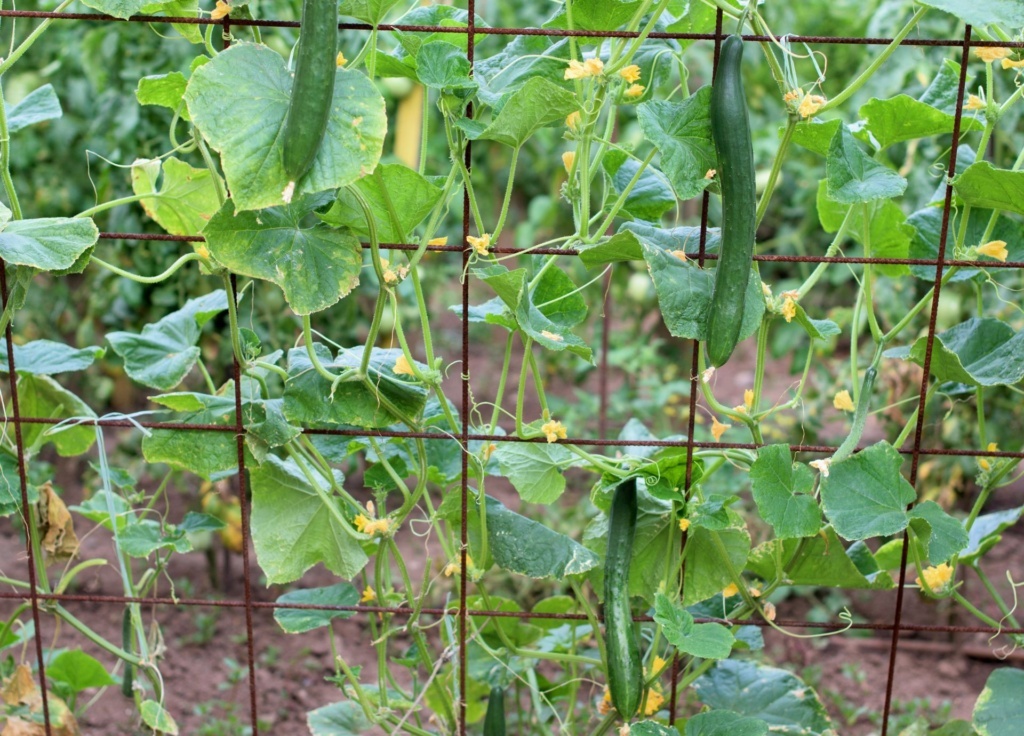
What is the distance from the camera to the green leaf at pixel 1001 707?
151 centimetres

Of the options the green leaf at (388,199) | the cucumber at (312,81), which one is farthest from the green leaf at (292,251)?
the cucumber at (312,81)

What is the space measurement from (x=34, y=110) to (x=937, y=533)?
1311mm

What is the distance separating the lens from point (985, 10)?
1159 millimetres

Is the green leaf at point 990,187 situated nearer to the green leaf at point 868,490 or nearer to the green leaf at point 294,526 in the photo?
the green leaf at point 868,490

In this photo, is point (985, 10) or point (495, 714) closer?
point (985, 10)

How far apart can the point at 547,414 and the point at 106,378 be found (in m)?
2.09

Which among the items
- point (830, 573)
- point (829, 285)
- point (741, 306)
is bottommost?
point (829, 285)

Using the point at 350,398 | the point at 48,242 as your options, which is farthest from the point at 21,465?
the point at 350,398

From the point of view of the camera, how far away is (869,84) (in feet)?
12.5

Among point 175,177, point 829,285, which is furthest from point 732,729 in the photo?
point 829,285

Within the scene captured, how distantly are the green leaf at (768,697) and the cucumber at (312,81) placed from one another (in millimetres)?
1000

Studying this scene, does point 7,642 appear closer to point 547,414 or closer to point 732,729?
point 547,414

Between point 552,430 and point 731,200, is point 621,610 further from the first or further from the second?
point 731,200

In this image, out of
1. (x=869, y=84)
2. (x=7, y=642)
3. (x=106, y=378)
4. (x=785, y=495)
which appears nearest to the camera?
(x=785, y=495)
